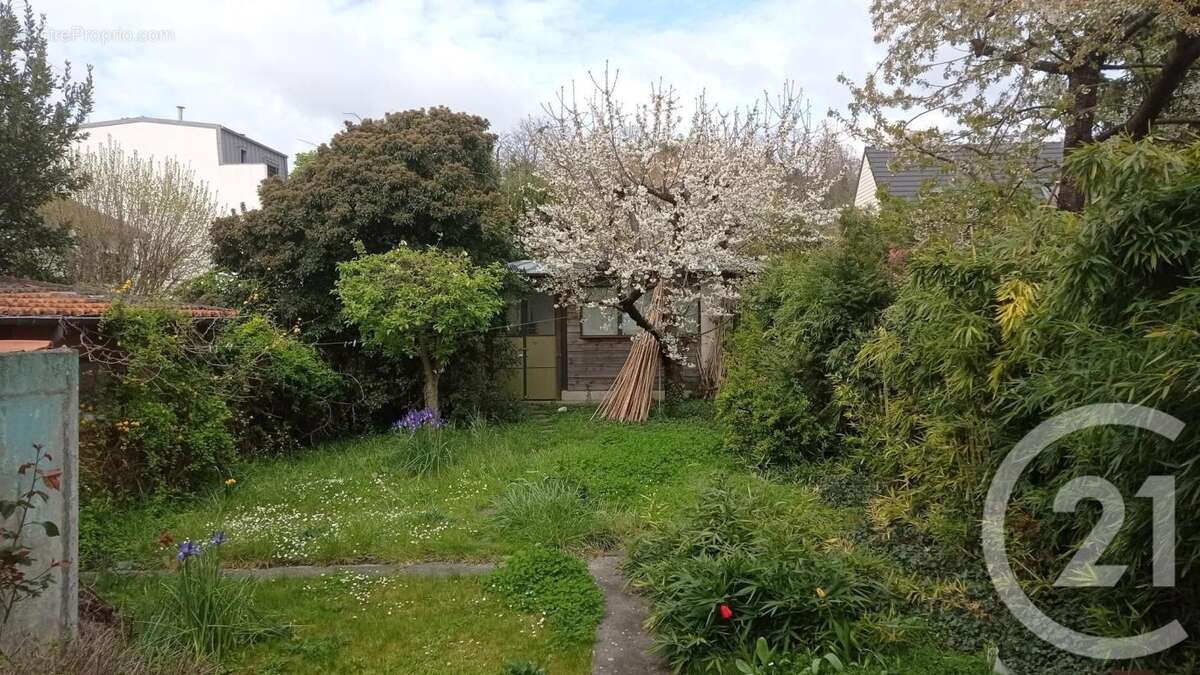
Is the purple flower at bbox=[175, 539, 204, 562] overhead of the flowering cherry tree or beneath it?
beneath

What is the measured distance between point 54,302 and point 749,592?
20.6 ft

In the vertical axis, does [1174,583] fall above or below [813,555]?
above

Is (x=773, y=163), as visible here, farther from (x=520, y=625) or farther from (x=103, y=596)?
(x=103, y=596)

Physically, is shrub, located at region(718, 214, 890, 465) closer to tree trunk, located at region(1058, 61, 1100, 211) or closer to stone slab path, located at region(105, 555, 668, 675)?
tree trunk, located at region(1058, 61, 1100, 211)

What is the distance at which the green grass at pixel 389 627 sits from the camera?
3568 mm

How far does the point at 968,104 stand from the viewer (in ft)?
25.7

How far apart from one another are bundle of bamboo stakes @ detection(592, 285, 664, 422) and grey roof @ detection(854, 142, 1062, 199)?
3554mm

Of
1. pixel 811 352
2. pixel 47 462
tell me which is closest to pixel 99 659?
pixel 47 462

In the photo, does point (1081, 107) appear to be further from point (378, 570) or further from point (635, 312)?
point (378, 570)

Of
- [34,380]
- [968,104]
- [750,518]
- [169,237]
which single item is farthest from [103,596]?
[169,237]

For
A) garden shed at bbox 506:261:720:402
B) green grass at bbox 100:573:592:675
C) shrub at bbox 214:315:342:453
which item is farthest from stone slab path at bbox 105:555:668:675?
garden shed at bbox 506:261:720:402

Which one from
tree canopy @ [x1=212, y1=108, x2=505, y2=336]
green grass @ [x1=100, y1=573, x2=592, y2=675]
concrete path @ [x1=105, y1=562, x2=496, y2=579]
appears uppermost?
tree canopy @ [x1=212, y1=108, x2=505, y2=336]

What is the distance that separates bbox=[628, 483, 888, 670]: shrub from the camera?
11.4 feet

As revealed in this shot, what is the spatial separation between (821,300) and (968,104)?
10.3 ft
